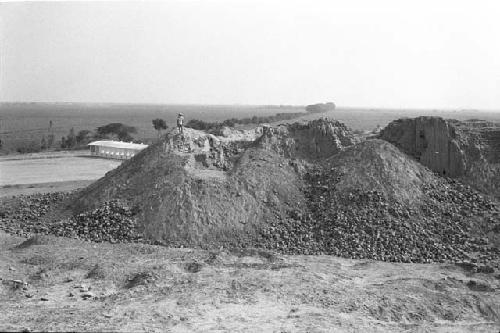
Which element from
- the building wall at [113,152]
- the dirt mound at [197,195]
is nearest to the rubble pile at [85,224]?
Result: the dirt mound at [197,195]

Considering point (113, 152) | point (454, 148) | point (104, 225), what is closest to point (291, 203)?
point (104, 225)

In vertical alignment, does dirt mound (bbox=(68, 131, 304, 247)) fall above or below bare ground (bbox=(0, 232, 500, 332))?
above

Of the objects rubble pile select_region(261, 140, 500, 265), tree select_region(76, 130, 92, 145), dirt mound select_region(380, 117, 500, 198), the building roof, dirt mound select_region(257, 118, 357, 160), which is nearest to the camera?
rubble pile select_region(261, 140, 500, 265)

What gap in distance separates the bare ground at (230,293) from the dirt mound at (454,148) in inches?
265

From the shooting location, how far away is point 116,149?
142 ft

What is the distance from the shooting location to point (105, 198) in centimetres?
1956

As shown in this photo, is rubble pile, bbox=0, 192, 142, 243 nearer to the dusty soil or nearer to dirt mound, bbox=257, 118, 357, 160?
dirt mound, bbox=257, 118, 357, 160

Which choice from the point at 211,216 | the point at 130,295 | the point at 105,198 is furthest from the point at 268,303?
the point at 105,198

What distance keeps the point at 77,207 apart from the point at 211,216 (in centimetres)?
573

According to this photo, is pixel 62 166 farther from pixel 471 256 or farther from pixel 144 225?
pixel 471 256

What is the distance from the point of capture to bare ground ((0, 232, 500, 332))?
431 inches

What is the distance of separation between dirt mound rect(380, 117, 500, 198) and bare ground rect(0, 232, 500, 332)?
6740 millimetres

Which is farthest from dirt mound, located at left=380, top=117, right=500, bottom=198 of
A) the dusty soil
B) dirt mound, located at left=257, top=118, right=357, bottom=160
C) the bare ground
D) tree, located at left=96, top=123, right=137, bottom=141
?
tree, located at left=96, top=123, right=137, bottom=141

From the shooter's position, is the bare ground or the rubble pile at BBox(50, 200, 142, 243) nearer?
the bare ground
